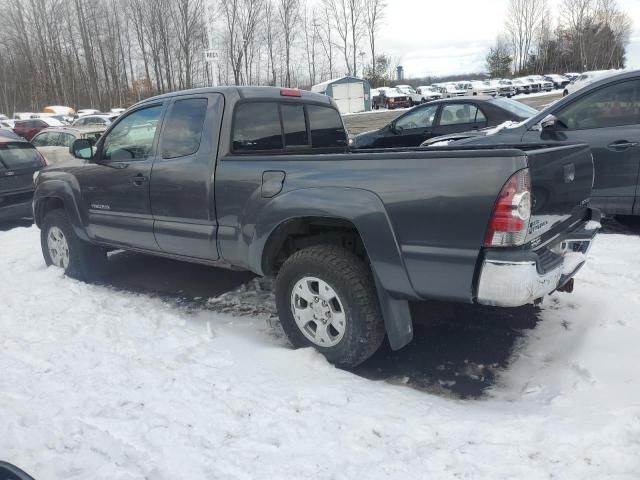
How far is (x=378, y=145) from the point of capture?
11.6 metres

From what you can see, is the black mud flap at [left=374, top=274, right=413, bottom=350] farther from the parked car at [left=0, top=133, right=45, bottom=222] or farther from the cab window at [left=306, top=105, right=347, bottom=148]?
the parked car at [left=0, top=133, right=45, bottom=222]

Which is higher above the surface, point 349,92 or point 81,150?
point 349,92

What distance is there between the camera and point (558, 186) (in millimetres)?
3152

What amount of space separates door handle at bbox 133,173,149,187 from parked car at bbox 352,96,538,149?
4716 millimetres

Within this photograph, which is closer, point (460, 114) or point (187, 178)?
point (187, 178)

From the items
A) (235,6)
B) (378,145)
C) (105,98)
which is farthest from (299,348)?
(105,98)

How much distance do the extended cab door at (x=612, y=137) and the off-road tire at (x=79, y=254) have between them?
5239mm

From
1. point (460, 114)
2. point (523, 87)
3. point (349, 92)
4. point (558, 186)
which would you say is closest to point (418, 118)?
point (460, 114)

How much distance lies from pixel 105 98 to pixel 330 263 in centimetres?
5736

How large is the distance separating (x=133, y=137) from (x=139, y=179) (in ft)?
1.69

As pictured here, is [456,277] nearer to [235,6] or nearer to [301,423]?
[301,423]

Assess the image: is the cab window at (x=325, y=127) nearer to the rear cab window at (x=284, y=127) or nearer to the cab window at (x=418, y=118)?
the rear cab window at (x=284, y=127)

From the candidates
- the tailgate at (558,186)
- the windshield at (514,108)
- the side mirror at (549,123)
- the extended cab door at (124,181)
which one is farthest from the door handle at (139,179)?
the windshield at (514,108)

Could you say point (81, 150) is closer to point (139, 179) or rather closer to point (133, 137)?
point (133, 137)
